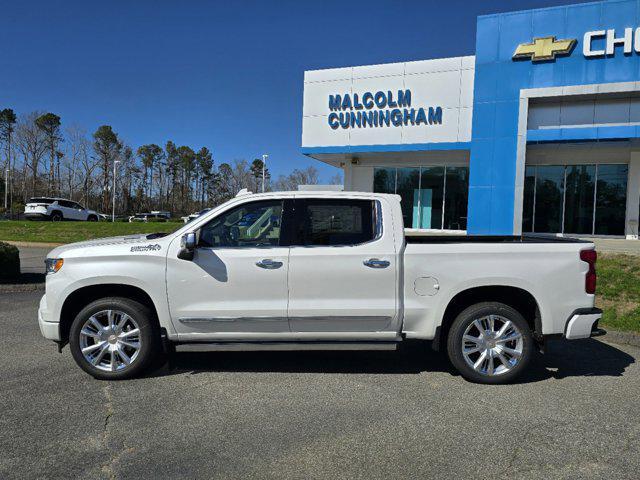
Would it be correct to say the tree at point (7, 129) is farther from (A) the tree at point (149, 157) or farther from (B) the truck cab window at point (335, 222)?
(B) the truck cab window at point (335, 222)

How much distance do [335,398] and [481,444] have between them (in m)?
1.35

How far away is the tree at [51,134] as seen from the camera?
72.0 meters

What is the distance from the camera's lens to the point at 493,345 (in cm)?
486

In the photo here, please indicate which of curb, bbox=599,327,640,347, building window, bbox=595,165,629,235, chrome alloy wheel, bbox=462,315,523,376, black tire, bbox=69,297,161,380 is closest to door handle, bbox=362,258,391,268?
chrome alloy wheel, bbox=462,315,523,376

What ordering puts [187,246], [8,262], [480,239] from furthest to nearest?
[8,262], [480,239], [187,246]

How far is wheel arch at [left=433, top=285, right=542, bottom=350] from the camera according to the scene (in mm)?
A: 4996

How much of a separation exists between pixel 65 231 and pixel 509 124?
21.2 metres

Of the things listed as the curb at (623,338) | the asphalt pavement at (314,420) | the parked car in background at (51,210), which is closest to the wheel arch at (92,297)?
the asphalt pavement at (314,420)

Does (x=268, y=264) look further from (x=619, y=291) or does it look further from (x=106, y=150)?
(x=106, y=150)

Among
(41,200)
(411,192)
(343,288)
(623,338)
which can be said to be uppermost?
(411,192)

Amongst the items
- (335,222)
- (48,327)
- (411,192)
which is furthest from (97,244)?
(411,192)

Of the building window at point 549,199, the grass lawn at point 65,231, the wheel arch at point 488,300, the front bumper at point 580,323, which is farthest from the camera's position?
the grass lawn at point 65,231

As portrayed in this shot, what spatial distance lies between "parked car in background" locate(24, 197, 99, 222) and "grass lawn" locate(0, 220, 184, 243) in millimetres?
3990

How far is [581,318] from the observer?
4.77 meters
